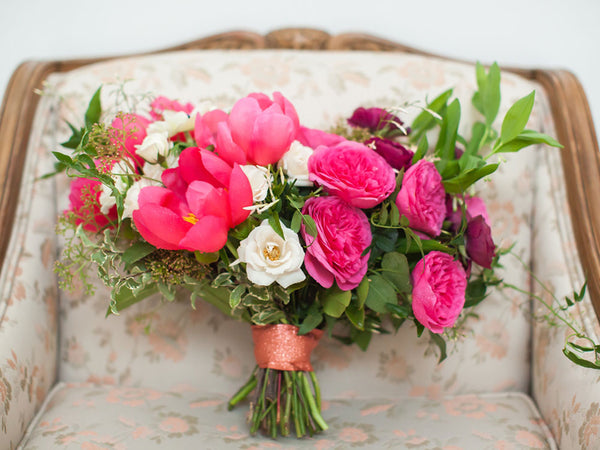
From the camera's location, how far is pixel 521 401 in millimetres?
1085

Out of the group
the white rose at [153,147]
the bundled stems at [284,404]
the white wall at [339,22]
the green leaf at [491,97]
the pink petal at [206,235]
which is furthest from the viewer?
the white wall at [339,22]

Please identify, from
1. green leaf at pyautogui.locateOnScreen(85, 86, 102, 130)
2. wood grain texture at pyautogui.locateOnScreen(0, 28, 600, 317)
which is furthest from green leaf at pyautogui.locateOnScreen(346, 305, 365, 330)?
green leaf at pyautogui.locateOnScreen(85, 86, 102, 130)

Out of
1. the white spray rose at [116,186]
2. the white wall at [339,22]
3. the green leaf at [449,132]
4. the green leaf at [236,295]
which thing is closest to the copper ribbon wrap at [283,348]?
the green leaf at [236,295]

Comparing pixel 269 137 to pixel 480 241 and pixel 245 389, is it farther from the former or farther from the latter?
pixel 245 389

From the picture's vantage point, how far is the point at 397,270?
33.3 inches

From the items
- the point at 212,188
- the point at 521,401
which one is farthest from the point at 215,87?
the point at 521,401

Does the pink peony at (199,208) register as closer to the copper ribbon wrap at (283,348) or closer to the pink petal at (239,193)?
the pink petal at (239,193)

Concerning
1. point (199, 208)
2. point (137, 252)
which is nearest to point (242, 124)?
point (199, 208)

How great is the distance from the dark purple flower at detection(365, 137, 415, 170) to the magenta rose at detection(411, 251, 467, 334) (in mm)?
172

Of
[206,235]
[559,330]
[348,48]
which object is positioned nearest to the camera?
[206,235]

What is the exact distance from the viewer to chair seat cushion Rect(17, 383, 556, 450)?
92cm

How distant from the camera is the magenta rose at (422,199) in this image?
32.7 inches

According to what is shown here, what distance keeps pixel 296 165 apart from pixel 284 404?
1.42ft

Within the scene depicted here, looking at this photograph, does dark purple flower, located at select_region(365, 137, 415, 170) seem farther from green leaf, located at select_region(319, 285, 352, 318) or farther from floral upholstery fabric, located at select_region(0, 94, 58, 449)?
floral upholstery fabric, located at select_region(0, 94, 58, 449)
